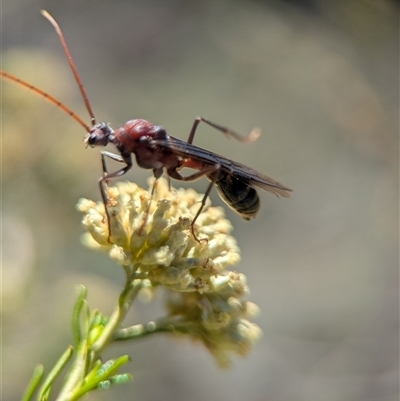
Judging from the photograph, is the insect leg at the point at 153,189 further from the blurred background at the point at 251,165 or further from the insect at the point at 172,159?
the blurred background at the point at 251,165

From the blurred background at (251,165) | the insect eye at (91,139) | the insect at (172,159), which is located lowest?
the insect eye at (91,139)

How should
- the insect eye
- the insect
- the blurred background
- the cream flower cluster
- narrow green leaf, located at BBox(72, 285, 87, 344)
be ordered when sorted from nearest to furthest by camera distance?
1. narrow green leaf, located at BBox(72, 285, 87, 344)
2. the cream flower cluster
3. the insect eye
4. the insect
5. the blurred background

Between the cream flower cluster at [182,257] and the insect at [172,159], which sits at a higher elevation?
Result: the insect at [172,159]

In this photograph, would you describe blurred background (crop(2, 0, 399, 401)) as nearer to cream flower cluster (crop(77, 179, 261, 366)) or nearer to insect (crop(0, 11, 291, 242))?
insect (crop(0, 11, 291, 242))

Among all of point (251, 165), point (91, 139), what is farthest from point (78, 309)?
point (251, 165)

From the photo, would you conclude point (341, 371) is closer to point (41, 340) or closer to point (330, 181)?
point (330, 181)

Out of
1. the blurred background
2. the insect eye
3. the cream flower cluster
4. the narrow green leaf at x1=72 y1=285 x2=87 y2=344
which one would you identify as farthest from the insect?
the blurred background

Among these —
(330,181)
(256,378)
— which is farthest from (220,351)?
(330,181)

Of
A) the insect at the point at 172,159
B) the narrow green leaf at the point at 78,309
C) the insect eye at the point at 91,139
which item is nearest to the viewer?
the narrow green leaf at the point at 78,309

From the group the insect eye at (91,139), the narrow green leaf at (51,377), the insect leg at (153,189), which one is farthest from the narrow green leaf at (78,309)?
the insect eye at (91,139)
